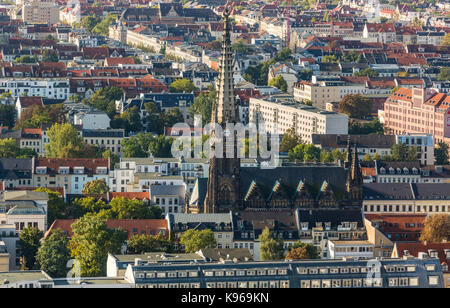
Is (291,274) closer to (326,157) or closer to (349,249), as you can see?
(349,249)

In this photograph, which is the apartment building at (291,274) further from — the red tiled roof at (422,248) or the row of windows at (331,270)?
the red tiled roof at (422,248)

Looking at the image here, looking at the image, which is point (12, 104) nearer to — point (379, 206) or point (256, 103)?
point (256, 103)

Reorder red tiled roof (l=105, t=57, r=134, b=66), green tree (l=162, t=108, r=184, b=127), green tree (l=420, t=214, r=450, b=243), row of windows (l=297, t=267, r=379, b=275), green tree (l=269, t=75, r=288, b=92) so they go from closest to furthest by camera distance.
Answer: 1. row of windows (l=297, t=267, r=379, b=275)
2. green tree (l=420, t=214, r=450, b=243)
3. green tree (l=162, t=108, r=184, b=127)
4. green tree (l=269, t=75, r=288, b=92)
5. red tiled roof (l=105, t=57, r=134, b=66)

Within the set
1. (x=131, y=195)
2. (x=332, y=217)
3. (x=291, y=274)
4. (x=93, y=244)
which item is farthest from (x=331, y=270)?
(x=131, y=195)

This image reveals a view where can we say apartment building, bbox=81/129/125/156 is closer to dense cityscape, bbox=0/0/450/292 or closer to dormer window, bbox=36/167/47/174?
dense cityscape, bbox=0/0/450/292

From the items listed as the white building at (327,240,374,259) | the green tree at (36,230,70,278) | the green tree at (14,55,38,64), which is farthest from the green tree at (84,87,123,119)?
the green tree at (36,230,70,278)
